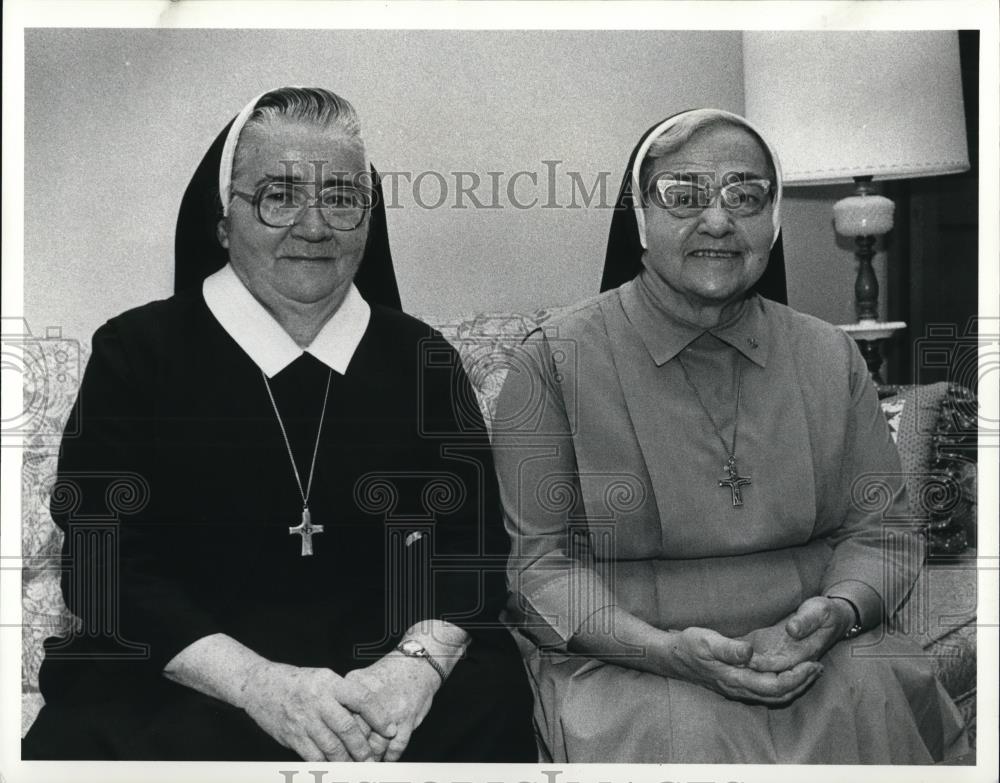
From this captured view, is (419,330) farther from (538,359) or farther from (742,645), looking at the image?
(742,645)

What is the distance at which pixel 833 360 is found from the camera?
2.22 metres

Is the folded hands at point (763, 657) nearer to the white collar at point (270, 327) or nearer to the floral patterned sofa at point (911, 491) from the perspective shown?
the floral patterned sofa at point (911, 491)

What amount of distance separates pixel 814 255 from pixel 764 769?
41.1 inches

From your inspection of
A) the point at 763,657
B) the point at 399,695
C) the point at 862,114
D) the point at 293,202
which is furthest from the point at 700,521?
the point at 293,202

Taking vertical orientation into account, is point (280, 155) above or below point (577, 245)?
A: above

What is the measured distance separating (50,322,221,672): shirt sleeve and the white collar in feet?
0.62

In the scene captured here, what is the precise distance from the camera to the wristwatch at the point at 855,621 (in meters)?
2.17

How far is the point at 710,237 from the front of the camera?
7.08ft

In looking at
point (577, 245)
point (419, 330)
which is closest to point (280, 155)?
point (419, 330)

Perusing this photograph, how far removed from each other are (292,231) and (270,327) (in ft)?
0.65

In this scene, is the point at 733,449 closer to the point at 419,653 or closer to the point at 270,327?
the point at 419,653

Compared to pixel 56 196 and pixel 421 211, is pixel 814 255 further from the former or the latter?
pixel 56 196

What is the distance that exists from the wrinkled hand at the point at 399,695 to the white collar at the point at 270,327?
0.61 meters

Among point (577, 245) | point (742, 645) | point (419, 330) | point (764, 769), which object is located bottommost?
point (764, 769)
